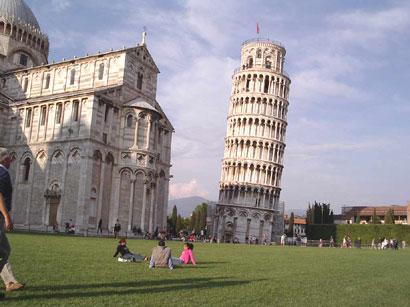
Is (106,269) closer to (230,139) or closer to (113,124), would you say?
(113,124)

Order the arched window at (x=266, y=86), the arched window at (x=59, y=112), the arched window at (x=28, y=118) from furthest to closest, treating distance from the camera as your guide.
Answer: the arched window at (x=266, y=86)
the arched window at (x=28, y=118)
the arched window at (x=59, y=112)

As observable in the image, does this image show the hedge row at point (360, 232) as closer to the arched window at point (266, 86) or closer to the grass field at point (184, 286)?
the arched window at point (266, 86)

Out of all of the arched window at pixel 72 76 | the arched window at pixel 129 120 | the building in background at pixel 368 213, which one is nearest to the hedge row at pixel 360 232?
the building in background at pixel 368 213

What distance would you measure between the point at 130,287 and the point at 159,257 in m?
4.51

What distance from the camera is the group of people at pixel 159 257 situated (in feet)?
47.8

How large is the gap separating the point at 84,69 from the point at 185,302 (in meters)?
41.2

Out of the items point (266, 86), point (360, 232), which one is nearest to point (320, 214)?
point (360, 232)

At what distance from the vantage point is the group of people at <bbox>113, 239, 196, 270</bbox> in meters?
14.6

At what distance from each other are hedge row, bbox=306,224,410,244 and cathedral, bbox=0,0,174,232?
3362 centimetres

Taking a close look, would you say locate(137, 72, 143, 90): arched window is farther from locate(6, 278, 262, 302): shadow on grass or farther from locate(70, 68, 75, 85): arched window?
locate(6, 278, 262, 302): shadow on grass

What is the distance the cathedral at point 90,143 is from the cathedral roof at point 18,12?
24.9ft

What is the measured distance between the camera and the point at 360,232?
70375 mm

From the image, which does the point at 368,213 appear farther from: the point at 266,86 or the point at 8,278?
the point at 8,278

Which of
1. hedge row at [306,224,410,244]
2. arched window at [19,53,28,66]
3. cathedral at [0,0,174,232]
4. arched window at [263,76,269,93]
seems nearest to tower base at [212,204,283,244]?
hedge row at [306,224,410,244]
